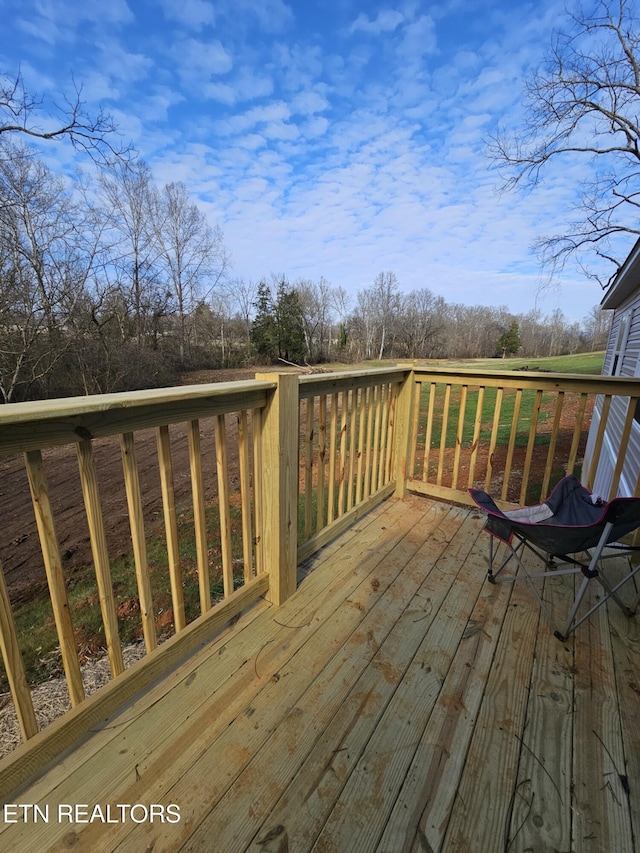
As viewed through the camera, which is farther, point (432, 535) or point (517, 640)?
point (432, 535)

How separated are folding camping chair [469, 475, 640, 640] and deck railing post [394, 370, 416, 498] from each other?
1028 millimetres

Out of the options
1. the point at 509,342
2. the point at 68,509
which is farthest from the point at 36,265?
the point at 509,342

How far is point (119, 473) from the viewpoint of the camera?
5750 mm

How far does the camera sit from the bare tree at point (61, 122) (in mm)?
7004

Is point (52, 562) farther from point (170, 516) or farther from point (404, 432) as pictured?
point (404, 432)

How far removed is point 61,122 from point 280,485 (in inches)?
388

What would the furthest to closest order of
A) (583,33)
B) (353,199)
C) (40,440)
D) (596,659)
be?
1. (353,199)
2. (583,33)
3. (596,659)
4. (40,440)

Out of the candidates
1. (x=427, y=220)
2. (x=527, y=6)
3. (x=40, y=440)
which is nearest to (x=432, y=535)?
(x=40, y=440)

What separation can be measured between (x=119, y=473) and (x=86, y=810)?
536 cm

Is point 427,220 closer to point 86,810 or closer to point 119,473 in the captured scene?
point 119,473

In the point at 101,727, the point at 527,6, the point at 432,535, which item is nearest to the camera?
the point at 101,727

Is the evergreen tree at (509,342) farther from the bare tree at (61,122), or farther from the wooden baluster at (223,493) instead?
the wooden baluster at (223,493)

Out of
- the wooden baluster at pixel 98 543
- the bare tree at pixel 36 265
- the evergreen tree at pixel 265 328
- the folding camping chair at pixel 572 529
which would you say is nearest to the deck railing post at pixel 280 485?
the wooden baluster at pixel 98 543

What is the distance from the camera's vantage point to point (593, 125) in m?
10.4
